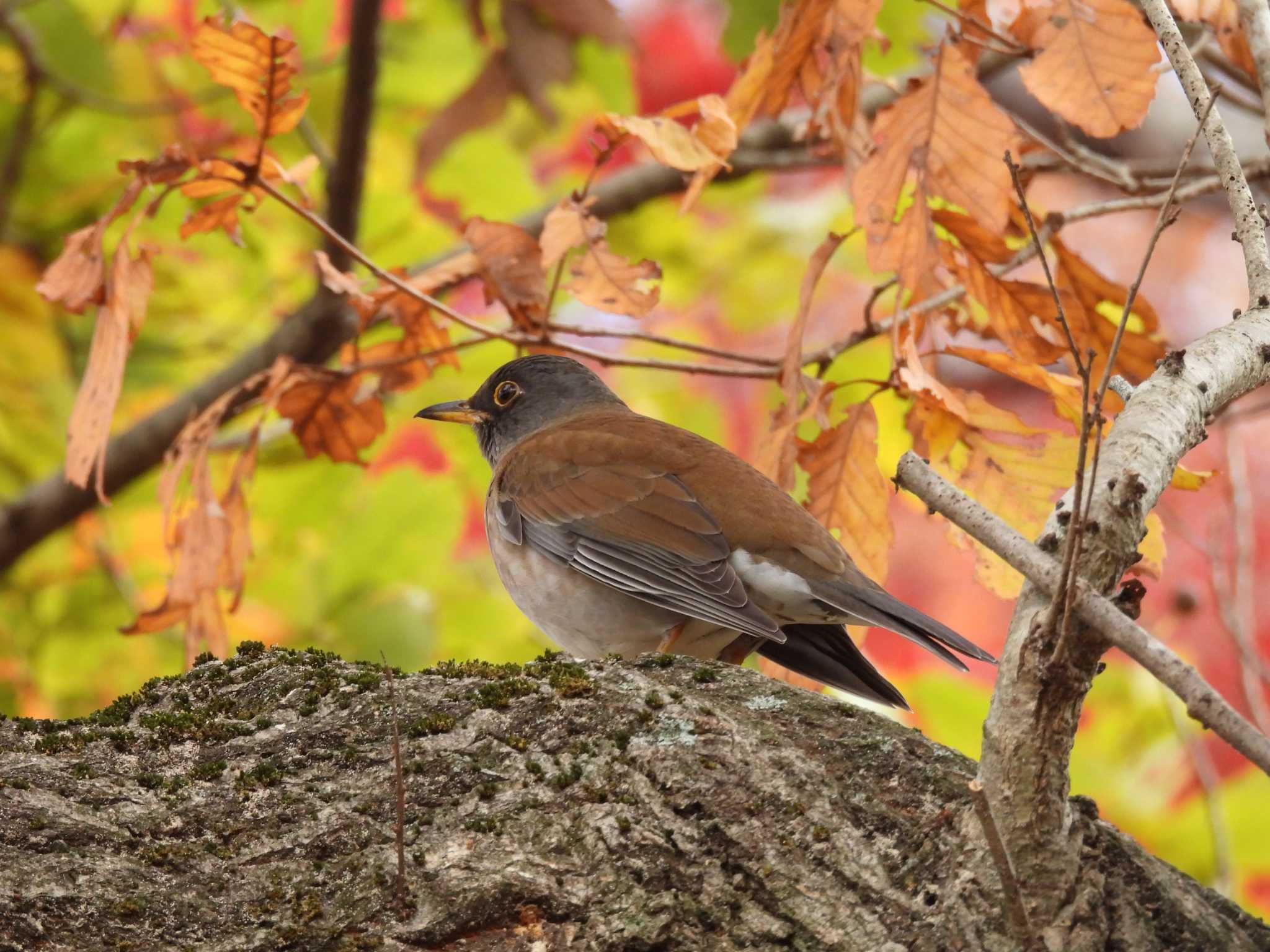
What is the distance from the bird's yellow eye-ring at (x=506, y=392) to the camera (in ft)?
16.9

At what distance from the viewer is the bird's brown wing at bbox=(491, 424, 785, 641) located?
3.64 m

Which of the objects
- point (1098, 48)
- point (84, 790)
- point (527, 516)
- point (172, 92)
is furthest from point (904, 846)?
point (172, 92)

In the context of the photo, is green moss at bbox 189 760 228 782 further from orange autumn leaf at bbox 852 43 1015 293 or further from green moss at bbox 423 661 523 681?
orange autumn leaf at bbox 852 43 1015 293

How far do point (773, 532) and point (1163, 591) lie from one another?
17.7 ft

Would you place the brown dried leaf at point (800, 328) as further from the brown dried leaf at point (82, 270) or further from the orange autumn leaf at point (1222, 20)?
the brown dried leaf at point (82, 270)

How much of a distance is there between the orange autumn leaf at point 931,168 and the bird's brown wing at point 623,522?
997mm

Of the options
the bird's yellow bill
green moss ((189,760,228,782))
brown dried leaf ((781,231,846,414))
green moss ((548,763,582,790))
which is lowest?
green moss ((548,763,582,790))

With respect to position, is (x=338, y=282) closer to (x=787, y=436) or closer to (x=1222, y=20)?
(x=787, y=436)

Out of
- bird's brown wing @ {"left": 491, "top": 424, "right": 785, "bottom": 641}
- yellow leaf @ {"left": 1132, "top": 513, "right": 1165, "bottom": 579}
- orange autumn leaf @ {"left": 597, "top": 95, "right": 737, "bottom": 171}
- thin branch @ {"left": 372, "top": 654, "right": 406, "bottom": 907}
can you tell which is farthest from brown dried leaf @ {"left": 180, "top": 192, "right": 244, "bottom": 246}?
yellow leaf @ {"left": 1132, "top": 513, "right": 1165, "bottom": 579}

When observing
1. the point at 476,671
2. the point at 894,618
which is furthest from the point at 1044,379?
the point at 476,671

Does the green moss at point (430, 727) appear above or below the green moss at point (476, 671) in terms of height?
below

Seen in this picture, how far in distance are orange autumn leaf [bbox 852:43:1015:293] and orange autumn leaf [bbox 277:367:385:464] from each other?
1589 mm

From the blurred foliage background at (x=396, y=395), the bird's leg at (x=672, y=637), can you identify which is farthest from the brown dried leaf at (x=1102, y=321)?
the bird's leg at (x=672, y=637)

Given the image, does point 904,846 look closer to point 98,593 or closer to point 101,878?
point 101,878
